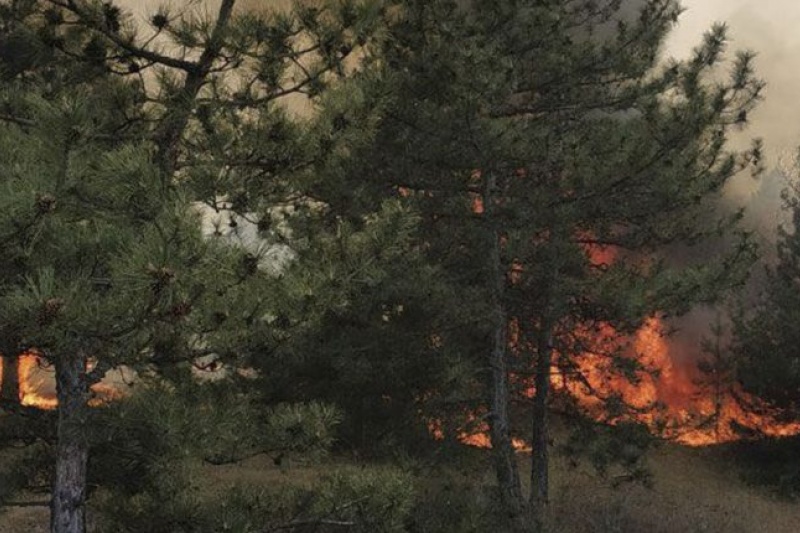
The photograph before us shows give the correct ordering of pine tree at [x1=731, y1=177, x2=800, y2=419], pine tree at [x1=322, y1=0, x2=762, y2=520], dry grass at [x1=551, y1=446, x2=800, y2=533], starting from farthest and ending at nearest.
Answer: pine tree at [x1=731, y1=177, x2=800, y2=419] < dry grass at [x1=551, y1=446, x2=800, y2=533] < pine tree at [x1=322, y1=0, x2=762, y2=520]

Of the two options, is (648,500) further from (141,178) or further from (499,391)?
(141,178)

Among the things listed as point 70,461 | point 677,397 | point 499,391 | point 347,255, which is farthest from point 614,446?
point 677,397

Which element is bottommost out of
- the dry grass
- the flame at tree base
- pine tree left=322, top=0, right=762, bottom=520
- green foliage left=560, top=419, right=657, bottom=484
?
the dry grass

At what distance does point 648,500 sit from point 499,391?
22.7 feet

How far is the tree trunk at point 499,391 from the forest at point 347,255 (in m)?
0.04

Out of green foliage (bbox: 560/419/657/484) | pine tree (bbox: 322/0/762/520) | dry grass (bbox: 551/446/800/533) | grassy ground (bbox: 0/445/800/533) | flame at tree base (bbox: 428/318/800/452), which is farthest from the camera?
dry grass (bbox: 551/446/800/533)

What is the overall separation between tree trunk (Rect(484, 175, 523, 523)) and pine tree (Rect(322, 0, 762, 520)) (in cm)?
2

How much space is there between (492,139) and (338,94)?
14.1 ft

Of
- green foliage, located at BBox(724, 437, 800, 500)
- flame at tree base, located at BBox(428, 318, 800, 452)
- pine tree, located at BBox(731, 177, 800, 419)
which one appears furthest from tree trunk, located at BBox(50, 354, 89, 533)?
green foliage, located at BBox(724, 437, 800, 500)

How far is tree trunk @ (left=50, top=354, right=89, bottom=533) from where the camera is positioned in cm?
534

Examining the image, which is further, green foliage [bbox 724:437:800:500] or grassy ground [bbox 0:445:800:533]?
green foliage [bbox 724:437:800:500]

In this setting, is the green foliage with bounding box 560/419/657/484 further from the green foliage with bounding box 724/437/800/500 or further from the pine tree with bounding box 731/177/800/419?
the green foliage with bounding box 724/437/800/500

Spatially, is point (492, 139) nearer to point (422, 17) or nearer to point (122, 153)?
point (422, 17)

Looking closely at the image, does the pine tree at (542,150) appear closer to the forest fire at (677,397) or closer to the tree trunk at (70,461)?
the forest fire at (677,397)
